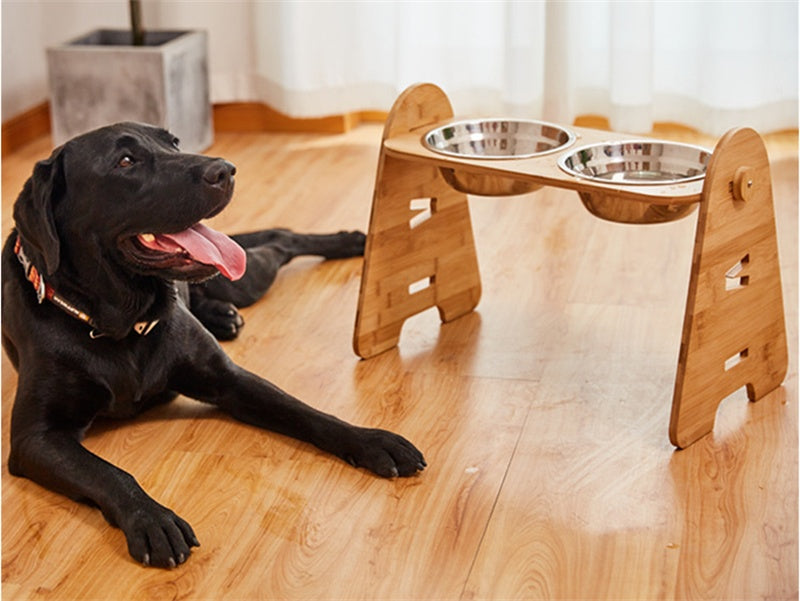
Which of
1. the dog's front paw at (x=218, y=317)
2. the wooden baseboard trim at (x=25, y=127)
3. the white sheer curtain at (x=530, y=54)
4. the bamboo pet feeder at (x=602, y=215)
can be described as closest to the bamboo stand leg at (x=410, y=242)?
the bamboo pet feeder at (x=602, y=215)

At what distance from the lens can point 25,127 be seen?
3.71 m

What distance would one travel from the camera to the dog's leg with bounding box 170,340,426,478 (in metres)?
1.86

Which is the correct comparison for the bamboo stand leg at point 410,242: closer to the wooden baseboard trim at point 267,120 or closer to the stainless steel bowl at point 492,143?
the stainless steel bowl at point 492,143

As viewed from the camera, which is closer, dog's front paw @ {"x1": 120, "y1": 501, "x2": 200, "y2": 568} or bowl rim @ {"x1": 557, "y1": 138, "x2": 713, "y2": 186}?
dog's front paw @ {"x1": 120, "y1": 501, "x2": 200, "y2": 568}

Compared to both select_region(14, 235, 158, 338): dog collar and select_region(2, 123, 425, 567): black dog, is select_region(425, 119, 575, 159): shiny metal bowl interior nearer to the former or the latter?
select_region(2, 123, 425, 567): black dog

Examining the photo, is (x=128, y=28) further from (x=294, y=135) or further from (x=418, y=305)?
(x=418, y=305)

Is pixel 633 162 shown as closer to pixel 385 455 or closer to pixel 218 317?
pixel 385 455

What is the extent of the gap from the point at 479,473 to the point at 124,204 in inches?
26.7

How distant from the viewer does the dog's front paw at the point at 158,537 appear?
63.7 inches

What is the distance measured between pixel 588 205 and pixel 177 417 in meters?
0.79

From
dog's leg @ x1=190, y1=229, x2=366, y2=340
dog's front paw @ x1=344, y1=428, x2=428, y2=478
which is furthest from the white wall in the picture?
dog's front paw @ x1=344, y1=428, x2=428, y2=478

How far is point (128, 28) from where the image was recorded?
147 inches

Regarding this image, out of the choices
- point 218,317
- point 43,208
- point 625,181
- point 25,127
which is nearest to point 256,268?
point 218,317

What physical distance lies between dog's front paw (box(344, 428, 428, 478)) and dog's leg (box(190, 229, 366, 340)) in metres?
0.58
